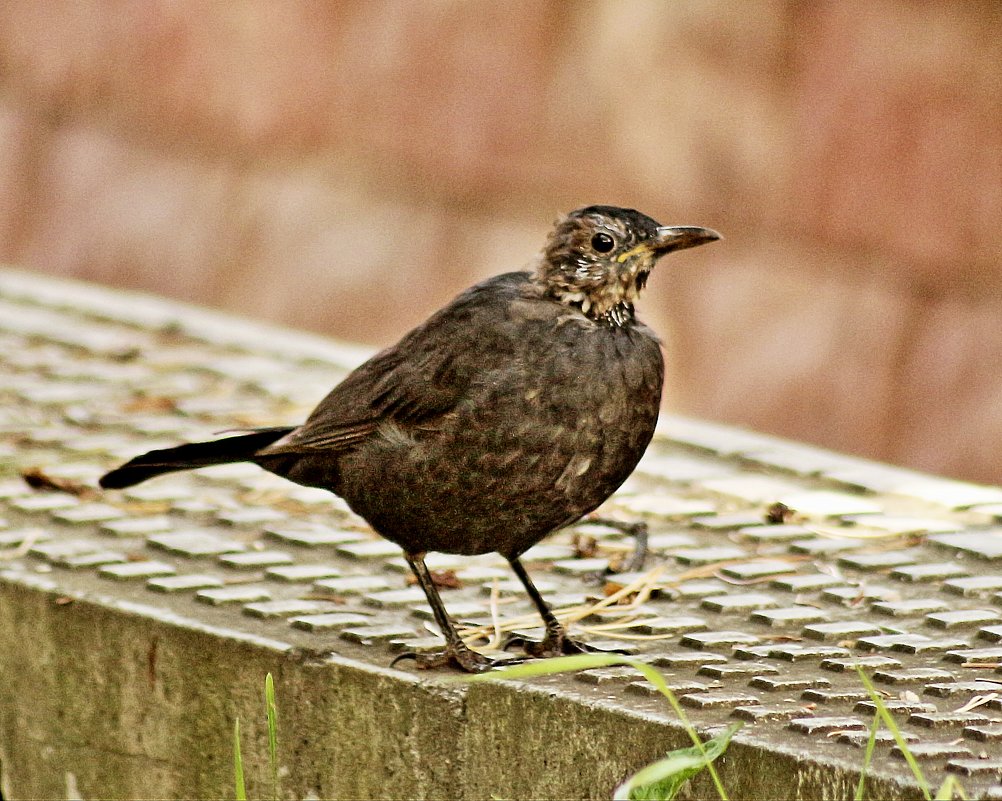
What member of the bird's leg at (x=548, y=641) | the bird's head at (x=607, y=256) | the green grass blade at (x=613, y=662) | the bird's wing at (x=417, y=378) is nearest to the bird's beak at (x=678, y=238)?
the bird's head at (x=607, y=256)

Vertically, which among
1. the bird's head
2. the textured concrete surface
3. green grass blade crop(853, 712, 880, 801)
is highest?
the bird's head

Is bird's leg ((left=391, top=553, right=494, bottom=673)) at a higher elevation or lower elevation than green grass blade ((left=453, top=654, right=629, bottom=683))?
lower

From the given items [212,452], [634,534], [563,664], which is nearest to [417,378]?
[212,452]

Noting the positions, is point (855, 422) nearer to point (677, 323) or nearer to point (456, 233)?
point (677, 323)

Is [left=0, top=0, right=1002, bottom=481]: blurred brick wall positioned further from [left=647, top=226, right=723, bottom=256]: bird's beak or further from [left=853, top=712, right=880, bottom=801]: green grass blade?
[left=853, top=712, right=880, bottom=801]: green grass blade

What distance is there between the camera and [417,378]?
3.80m

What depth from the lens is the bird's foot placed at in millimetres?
3535

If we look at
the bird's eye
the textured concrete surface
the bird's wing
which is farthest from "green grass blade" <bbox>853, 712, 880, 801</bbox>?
the bird's eye

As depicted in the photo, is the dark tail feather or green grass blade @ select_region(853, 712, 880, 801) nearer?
green grass blade @ select_region(853, 712, 880, 801)

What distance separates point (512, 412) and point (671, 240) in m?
0.48

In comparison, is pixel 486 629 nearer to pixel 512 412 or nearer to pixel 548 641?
pixel 548 641

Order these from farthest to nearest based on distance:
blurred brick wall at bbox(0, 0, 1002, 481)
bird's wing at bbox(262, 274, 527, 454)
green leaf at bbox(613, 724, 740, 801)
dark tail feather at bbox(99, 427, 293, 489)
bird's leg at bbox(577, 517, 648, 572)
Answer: blurred brick wall at bbox(0, 0, 1002, 481)
bird's leg at bbox(577, 517, 648, 572)
dark tail feather at bbox(99, 427, 293, 489)
bird's wing at bbox(262, 274, 527, 454)
green leaf at bbox(613, 724, 740, 801)

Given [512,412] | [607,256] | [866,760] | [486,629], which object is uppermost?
[607,256]

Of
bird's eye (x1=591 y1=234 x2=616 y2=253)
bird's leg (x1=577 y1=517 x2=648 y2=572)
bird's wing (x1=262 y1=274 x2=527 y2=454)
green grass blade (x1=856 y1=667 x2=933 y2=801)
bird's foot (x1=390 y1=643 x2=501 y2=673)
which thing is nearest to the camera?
green grass blade (x1=856 y1=667 x2=933 y2=801)
